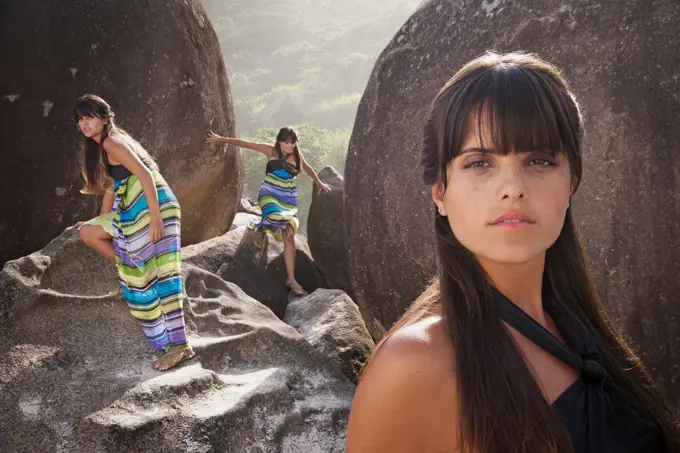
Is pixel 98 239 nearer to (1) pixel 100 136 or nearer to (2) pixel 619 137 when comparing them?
(1) pixel 100 136

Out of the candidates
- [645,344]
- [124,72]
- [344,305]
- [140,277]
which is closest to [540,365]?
[645,344]

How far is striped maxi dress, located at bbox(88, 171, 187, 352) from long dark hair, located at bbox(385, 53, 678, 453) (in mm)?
2264

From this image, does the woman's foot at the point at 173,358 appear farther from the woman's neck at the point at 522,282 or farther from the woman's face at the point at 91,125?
the woman's neck at the point at 522,282

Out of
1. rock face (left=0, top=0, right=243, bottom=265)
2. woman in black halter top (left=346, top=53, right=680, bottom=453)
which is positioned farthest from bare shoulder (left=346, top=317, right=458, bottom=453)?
rock face (left=0, top=0, right=243, bottom=265)

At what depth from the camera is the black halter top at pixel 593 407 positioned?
110 centimetres

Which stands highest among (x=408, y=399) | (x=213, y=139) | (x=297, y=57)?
(x=297, y=57)

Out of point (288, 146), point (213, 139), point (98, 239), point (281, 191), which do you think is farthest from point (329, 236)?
point (98, 239)

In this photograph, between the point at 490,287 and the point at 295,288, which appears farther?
the point at 295,288

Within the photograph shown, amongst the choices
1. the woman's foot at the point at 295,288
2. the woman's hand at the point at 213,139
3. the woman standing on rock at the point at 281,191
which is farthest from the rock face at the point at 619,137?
the woman standing on rock at the point at 281,191

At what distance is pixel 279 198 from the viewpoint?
18.6ft

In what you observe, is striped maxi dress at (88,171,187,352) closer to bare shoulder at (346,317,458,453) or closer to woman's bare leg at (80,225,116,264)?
woman's bare leg at (80,225,116,264)

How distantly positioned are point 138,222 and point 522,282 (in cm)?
240

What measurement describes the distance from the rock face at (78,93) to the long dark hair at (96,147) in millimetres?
848

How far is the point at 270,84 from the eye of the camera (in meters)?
43.1
